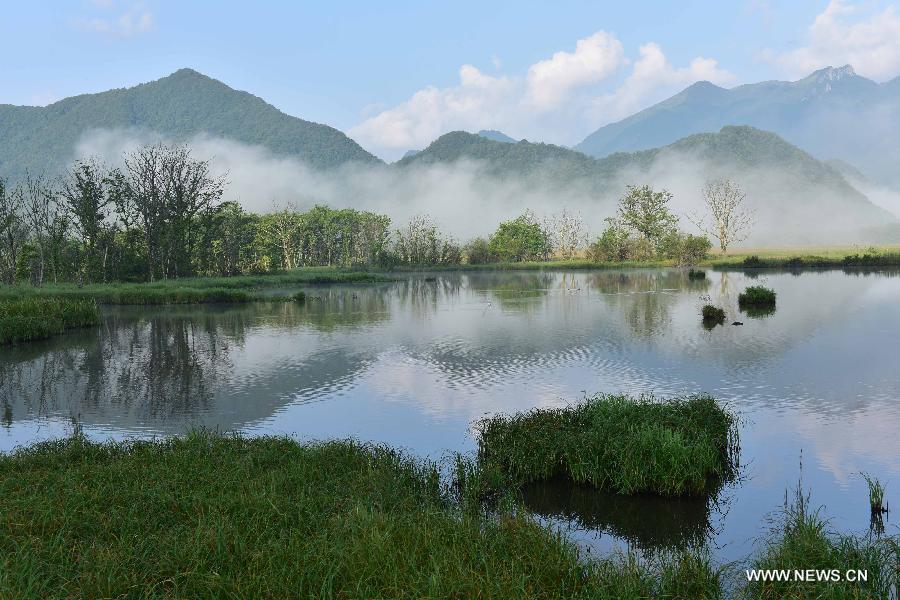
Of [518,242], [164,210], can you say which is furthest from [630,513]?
[518,242]

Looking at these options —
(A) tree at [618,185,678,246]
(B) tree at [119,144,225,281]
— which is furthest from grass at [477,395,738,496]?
(A) tree at [618,185,678,246]

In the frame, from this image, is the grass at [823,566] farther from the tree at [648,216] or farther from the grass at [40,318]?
the tree at [648,216]

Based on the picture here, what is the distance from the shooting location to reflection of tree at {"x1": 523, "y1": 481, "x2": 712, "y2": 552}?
423 inches

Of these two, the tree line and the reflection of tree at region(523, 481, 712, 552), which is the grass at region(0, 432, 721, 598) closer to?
the reflection of tree at region(523, 481, 712, 552)

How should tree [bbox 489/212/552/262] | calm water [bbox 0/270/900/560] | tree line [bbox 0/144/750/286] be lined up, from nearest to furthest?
calm water [bbox 0/270/900/560]
tree line [bbox 0/144/750/286]
tree [bbox 489/212/552/262]

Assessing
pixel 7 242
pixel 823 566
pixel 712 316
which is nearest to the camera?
pixel 823 566

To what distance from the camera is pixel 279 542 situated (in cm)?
816

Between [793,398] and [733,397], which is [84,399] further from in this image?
[793,398]

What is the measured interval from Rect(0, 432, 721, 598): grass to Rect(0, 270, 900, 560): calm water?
2.66 meters

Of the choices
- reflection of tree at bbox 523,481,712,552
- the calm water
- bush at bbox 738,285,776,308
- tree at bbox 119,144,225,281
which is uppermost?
tree at bbox 119,144,225,281

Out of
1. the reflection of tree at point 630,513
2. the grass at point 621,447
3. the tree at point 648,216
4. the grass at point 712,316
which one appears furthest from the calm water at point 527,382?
the tree at point 648,216

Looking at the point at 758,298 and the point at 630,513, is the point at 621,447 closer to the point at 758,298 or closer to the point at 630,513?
the point at 630,513

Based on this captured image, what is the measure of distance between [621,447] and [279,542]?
727 cm

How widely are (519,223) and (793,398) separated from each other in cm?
12233
